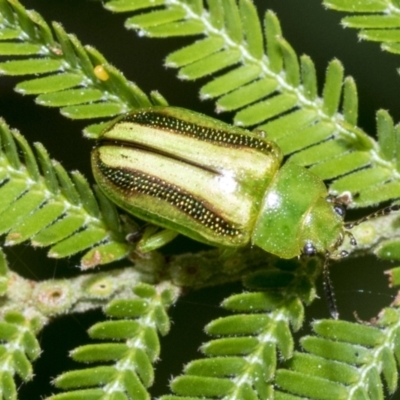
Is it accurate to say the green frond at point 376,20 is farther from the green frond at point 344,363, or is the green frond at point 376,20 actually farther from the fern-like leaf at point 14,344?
the fern-like leaf at point 14,344

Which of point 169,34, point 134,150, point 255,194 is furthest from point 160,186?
point 169,34

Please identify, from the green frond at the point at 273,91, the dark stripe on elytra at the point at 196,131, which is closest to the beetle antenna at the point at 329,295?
the green frond at the point at 273,91

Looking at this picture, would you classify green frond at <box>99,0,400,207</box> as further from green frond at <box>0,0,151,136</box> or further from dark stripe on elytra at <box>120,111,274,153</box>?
green frond at <box>0,0,151,136</box>

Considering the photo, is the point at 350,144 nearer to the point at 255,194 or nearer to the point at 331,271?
the point at 255,194

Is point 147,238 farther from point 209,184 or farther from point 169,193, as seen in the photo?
point 209,184

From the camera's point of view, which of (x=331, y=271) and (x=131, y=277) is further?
(x=331, y=271)

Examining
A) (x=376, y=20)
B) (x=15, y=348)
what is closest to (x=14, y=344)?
(x=15, y=348)

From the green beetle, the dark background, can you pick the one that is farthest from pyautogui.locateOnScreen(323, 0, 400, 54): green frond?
the dark background
